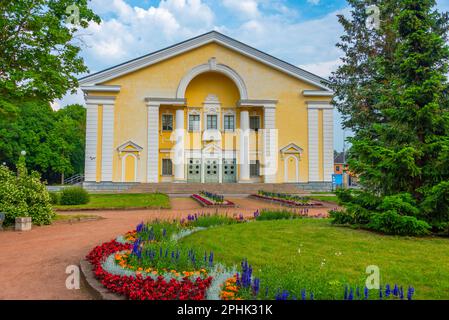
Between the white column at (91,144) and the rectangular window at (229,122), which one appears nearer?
the white column at (91,144)

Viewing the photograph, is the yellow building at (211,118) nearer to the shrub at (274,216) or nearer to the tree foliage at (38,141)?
the tree foliage at (38,141)

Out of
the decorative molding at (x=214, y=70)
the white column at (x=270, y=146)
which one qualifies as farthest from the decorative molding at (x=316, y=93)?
the decorative molding at (x=214, y=70)

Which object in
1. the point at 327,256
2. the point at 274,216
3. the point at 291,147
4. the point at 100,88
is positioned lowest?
the point at 327,256

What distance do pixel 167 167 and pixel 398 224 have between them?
28.7 meters

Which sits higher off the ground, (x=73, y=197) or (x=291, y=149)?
(x=291, y=149)

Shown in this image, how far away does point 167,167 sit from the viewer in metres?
35.6

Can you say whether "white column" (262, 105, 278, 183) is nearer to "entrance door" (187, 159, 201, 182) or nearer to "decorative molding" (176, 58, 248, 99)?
"decorative molding" (176, 58, 248, 99)

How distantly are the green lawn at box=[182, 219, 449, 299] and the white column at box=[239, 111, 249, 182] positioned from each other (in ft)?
82.8

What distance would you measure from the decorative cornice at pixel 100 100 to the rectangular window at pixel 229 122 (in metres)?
10.6

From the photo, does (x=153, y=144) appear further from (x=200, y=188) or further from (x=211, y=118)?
(x=200, y=188)

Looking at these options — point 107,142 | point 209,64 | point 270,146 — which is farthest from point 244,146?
point 107,142

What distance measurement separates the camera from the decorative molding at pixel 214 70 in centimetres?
3494

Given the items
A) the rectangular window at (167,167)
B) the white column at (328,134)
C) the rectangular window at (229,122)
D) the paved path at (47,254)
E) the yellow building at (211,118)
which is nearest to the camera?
the paved path at (47,254)

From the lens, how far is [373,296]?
453cm
